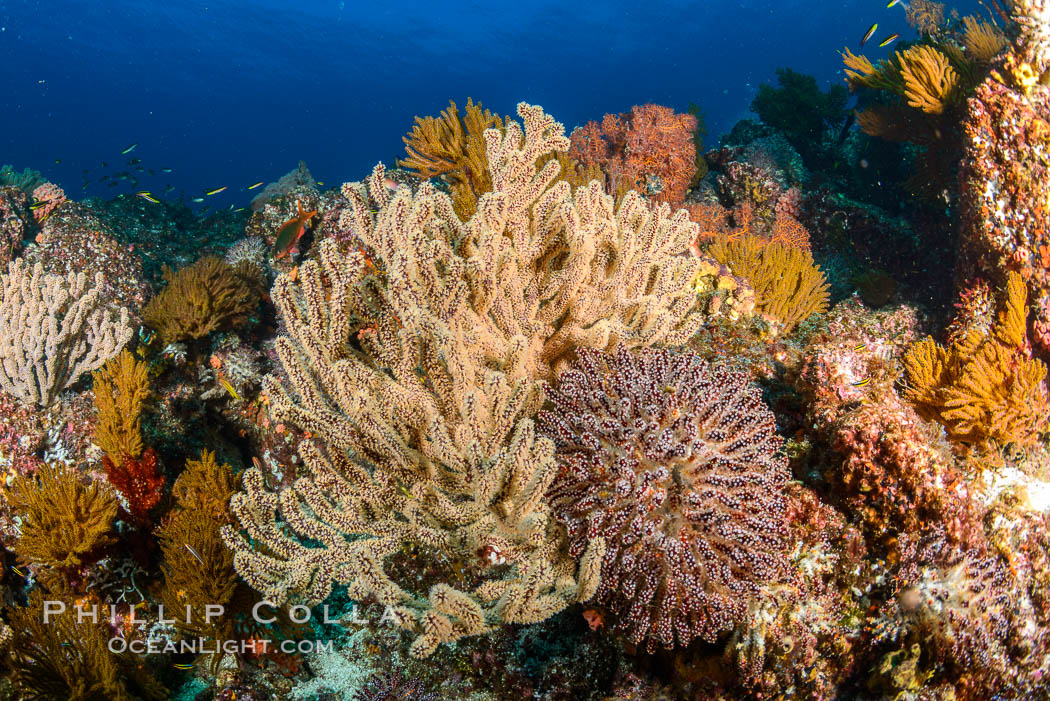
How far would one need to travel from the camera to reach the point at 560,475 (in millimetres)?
2650

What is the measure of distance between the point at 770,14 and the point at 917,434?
9905cm

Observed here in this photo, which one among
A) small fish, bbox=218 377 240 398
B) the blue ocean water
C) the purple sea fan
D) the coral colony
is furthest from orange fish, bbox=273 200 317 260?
the blue ocean water

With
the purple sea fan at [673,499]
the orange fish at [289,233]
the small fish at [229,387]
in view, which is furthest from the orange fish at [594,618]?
the orange fish at [289,233]

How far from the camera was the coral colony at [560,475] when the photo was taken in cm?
248

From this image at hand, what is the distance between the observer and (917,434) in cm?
274

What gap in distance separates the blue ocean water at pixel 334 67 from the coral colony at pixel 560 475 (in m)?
77.3

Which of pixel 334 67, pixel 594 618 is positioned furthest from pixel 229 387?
pixel 334 67

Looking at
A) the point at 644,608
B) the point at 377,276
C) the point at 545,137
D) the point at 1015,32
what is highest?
the point at 1015,32

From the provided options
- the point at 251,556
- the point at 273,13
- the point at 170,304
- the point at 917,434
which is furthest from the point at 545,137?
the point at 273,13

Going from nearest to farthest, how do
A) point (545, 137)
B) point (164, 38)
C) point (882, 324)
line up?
point (545, 137) → point (882, 324) → point (164, 38)

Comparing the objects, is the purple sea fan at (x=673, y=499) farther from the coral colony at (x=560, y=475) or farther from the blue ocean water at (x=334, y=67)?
the blue ocean water at (x=334, y=67)

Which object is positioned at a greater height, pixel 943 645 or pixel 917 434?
pixel 917 434

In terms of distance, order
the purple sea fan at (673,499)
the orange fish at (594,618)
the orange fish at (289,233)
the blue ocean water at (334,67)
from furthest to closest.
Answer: the blue ocean water at (334,67) → the orange fish at (289,233) → the orange fish at (594,618) → the purple sea fan at (673,499)

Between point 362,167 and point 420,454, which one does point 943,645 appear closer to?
point 420,454
